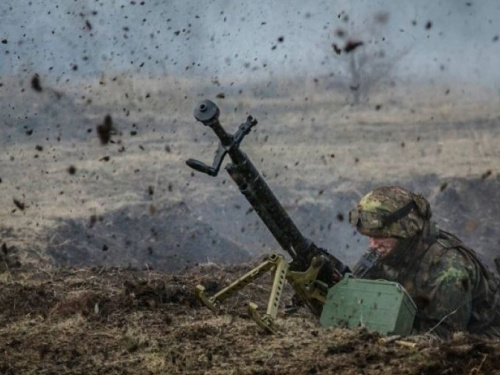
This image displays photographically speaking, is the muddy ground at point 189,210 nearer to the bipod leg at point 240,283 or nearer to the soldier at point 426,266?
the bipod leg at point 240,283

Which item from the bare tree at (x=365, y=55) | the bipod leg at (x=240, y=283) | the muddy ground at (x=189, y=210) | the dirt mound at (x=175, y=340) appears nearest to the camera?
the dirt mound at (x=175, y=340)

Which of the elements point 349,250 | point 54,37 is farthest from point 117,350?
point 54,37

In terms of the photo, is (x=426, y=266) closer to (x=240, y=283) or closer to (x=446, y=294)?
(x=446, y=294)

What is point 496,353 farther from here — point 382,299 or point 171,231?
point 171,231

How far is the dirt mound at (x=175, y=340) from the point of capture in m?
6.57

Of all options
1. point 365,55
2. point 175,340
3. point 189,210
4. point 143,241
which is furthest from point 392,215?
point 365,55

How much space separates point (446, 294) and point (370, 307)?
0.70 m

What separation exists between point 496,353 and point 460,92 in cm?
2028

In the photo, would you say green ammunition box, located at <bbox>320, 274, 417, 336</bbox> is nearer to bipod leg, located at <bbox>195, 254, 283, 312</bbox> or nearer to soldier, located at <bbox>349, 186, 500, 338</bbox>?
soldier, located at <bbox>349, 186, 500, 338</bbox>

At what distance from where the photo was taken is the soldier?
8039 millimetres

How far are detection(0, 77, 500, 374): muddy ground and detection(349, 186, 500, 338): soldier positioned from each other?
0.70 m

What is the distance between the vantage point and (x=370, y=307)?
7742mm

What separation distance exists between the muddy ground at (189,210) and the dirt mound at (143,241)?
0.03 metres

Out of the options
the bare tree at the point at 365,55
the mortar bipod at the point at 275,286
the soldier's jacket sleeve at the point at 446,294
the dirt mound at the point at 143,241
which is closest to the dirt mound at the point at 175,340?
the mortar bipod at the point at 275,286
